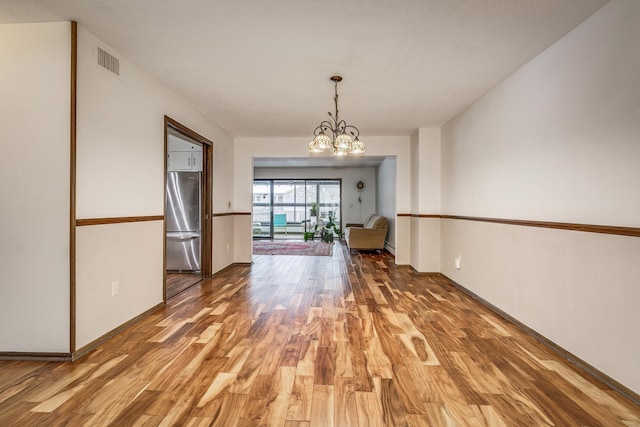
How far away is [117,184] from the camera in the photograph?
262 cm

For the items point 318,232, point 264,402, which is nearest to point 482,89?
point 264,402

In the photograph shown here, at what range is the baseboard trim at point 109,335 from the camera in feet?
7.17

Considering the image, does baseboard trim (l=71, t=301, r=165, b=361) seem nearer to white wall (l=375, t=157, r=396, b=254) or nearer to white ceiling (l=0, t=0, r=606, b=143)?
white ceiling (l=0, t=0, r=606, b=143)

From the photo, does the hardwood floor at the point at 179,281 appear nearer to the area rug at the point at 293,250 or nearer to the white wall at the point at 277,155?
the white wall at the point at 277,155

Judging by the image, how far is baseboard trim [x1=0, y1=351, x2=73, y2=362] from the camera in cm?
212

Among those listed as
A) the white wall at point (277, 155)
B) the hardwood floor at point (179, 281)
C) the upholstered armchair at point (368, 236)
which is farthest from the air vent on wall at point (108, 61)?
the upholstered armchair at point (368, 236)

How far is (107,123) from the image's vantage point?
249 cm

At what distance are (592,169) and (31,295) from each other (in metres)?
3.73

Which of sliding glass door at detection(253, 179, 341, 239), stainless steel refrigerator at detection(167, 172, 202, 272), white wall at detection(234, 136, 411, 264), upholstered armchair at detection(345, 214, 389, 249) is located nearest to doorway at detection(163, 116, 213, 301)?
stainless steel refrigerator at detection(167, 172, 202, 272)

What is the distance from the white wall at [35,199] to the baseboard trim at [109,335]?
0.31 feet

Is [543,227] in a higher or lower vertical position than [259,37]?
lower

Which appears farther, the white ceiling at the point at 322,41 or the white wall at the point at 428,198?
the white wall at the point at 428,198

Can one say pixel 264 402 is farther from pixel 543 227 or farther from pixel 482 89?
pixel 482 89

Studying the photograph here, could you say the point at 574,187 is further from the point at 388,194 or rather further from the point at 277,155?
the point at 388,194
